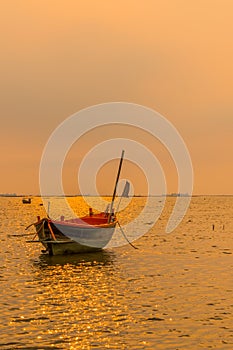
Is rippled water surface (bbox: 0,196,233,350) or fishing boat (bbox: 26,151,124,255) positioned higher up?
fishing boat (bbox: 26,151,124,255)

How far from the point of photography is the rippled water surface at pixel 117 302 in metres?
19.1

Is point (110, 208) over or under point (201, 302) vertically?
over

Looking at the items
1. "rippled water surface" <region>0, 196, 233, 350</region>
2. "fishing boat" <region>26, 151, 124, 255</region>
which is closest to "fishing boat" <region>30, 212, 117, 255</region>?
"fishing boat" <region>26, 151, 124, 255</region>

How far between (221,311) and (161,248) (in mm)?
28284

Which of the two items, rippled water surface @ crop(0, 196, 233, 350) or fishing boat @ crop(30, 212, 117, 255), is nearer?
rippled water surface @ crop(0, 196, 233, 350)

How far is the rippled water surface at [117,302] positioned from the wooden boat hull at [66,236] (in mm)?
911

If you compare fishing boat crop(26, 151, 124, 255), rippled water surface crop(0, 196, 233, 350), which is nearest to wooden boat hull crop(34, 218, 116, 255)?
fishing boat crop(26, 151, 124, 255)

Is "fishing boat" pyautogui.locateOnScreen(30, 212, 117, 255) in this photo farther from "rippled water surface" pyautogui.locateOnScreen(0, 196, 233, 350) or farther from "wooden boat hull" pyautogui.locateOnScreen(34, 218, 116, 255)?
"rippled water surface" pyautogui.locateOnScreen(0, 196, 233, 350)

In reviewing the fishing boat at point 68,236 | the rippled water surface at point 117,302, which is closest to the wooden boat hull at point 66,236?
the fishing boat at point 68,236

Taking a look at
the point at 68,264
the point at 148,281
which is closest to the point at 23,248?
the point at 68,264

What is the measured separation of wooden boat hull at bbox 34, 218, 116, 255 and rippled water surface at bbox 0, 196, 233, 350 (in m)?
0.91

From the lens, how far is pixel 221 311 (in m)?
23.3

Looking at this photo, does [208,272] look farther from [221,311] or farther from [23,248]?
[23,248]

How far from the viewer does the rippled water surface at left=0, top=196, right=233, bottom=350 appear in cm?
1911
